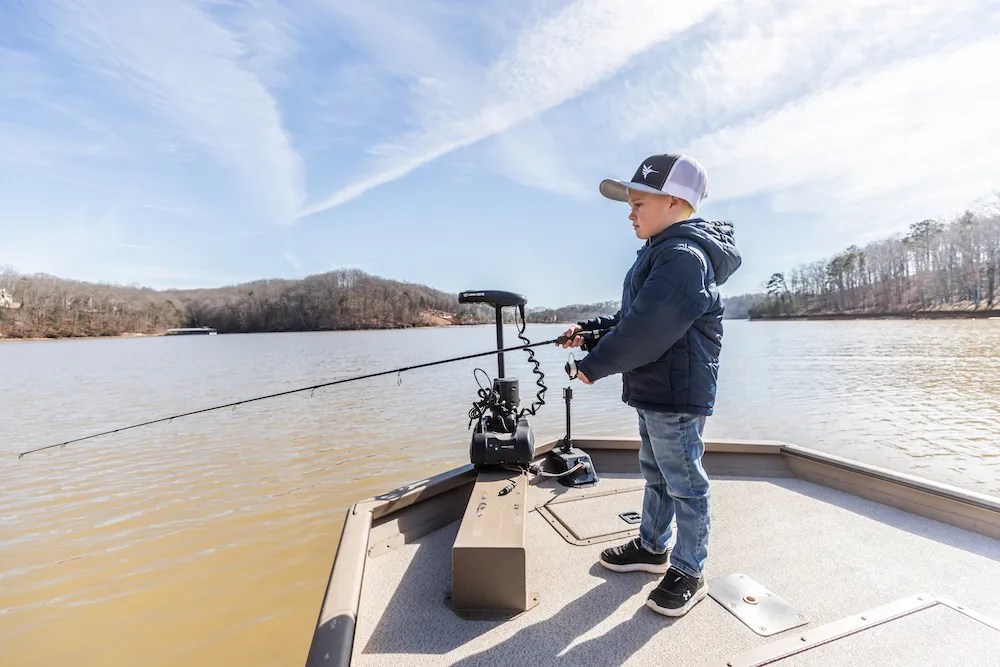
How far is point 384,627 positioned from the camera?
1.69 meters

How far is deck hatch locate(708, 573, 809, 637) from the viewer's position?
161 centimetres

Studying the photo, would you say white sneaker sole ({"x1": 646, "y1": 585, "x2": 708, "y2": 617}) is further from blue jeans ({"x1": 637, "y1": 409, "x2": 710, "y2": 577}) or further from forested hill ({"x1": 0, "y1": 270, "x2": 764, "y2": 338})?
forested hill ({"x1": 0, "y1": 270, "x2": 764, "y2": 338})

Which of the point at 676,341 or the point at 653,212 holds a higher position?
the point at 653,212

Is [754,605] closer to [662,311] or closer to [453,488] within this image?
[662,311]

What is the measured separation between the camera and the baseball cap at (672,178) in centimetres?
172

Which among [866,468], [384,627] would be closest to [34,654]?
[384,627]

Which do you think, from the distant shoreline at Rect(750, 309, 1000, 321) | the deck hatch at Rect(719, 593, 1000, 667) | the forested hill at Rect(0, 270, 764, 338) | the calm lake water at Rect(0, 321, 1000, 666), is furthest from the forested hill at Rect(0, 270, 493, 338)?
the deck hatch at Rect(719, 593, 1000, 667)

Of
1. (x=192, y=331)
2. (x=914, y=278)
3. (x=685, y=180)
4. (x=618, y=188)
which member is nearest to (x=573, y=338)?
(x=618, y=188)

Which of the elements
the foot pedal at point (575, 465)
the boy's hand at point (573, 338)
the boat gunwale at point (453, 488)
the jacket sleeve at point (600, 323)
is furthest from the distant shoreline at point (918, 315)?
the boy's hand at point (573, 338)

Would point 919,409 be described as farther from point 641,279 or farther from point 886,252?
point 886,252

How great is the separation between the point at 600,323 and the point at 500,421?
82cm

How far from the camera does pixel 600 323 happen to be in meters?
2.23

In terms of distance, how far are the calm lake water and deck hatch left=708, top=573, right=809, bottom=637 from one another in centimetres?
259

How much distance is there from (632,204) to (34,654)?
4.60 m
